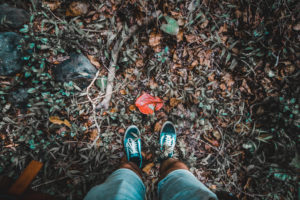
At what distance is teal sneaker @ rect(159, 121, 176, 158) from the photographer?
1.81 metres

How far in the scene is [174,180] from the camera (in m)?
1.39

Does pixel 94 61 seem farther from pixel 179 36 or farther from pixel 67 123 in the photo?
pixel 179 36

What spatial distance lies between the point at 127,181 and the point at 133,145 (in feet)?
1.70

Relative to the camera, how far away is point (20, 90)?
161 centimetres

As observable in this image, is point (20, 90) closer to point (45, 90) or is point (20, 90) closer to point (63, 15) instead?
point (45, 90)

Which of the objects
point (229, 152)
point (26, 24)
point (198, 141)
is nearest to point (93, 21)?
point (26, 24)

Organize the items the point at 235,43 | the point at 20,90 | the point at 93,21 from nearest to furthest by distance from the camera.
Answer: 1. the point at 20,90
2. the point at 93,21
3. the point at 235,43

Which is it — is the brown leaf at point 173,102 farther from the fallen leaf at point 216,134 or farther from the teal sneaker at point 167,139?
the fallen leaf at point 216,134

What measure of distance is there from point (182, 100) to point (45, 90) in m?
1.68

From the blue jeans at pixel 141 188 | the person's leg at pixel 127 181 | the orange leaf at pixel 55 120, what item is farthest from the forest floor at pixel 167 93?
the blue jeans at pixel 141 188

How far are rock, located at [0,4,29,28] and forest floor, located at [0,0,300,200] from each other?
76 mm

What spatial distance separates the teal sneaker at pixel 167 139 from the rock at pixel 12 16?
6.85ft

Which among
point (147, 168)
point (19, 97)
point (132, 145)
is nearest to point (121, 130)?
point (132, 145)

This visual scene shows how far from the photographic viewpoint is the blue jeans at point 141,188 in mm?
1134
